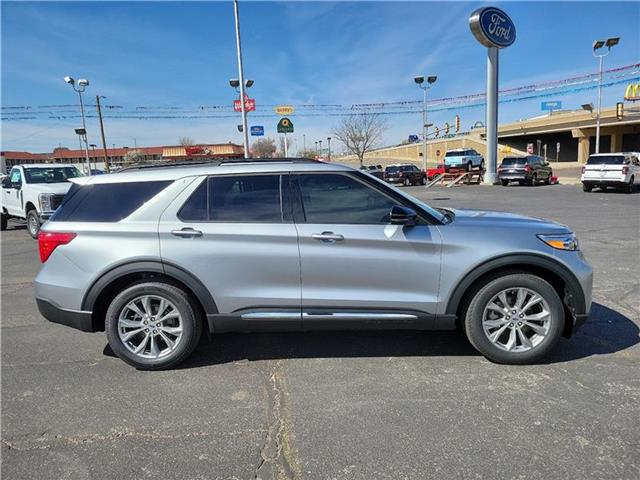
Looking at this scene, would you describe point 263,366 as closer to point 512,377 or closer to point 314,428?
point 314,428

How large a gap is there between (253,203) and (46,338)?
2.79 meters

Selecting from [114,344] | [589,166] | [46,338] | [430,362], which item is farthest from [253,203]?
[589,166]

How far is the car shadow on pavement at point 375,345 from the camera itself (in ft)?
13.2

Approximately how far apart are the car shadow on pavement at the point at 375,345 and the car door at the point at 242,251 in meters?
0.56

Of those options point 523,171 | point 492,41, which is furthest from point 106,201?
point 492,41

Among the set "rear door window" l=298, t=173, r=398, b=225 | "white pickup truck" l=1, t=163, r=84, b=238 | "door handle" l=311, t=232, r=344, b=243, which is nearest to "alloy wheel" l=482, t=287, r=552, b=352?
"rear door window" l=298, t=173, r=398, b=225

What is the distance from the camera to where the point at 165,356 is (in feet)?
12.5

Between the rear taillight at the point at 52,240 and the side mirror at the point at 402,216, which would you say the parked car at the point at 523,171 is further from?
the rear taillight at the point at 52,240

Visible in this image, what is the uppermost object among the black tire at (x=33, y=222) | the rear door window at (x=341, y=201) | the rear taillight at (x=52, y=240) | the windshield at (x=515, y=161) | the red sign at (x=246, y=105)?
the red sign at (x=246, y=105)

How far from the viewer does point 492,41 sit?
29781 millimetres

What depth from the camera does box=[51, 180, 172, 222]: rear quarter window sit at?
381cm

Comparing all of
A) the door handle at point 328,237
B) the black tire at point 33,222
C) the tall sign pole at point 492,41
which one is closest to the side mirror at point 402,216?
the door handle at point 328,237

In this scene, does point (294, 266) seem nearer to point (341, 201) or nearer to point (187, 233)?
point (341, 201)

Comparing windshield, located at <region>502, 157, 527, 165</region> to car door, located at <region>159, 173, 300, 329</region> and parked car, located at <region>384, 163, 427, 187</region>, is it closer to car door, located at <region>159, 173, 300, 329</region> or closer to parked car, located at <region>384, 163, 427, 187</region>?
parked car, located at <region>384, 163, 427, 187</region>
